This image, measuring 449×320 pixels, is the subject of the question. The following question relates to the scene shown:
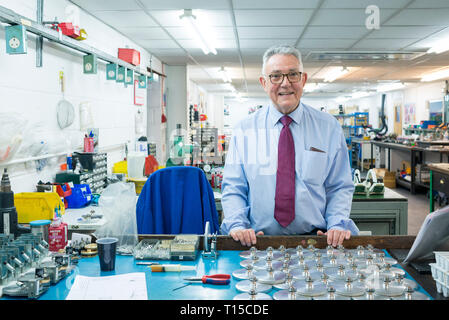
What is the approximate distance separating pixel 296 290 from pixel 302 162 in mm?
988

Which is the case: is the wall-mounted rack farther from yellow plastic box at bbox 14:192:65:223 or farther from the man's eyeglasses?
the man's eyeglasses

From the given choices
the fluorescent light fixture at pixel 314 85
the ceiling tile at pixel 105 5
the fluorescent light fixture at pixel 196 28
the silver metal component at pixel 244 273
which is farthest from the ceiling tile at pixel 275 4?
the fluorescent light fixture at pixel 314 85

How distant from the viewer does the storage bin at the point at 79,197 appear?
3.32 meters

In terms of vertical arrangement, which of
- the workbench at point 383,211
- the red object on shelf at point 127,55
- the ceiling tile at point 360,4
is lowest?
the workbench at point 383,211

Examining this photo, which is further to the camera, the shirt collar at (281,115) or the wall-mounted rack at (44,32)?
the wall-mounted rack at (44,32)

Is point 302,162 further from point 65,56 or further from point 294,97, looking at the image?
point 65,56

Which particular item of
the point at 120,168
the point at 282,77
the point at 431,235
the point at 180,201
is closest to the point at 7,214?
the point at 180,201

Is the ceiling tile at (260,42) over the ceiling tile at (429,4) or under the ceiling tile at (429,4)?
over

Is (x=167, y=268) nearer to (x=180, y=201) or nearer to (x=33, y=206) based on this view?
(x=180, y=201)

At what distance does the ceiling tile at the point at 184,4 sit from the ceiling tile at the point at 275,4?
0.16 meters

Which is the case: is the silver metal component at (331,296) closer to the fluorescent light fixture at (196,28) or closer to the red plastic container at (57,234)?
the red plastic container at (57,234)

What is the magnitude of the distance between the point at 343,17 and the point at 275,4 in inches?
41.0

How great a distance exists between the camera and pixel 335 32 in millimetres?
5953
